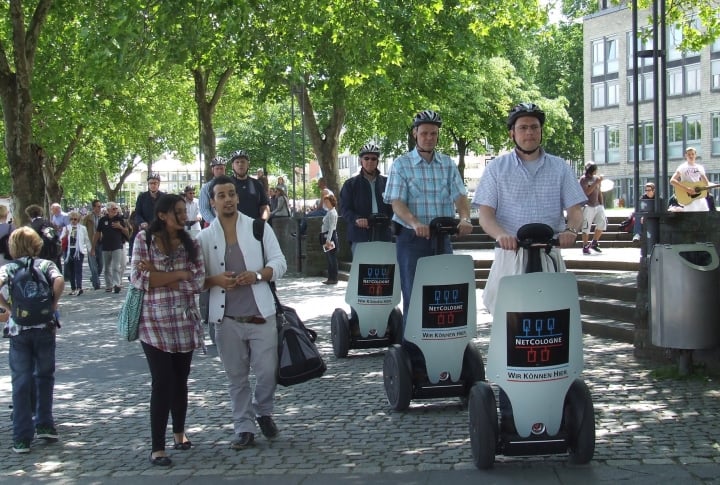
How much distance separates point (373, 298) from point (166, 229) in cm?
381

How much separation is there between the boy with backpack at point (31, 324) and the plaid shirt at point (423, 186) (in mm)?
2710

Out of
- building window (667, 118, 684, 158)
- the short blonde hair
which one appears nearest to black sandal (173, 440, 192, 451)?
the short blonde hair

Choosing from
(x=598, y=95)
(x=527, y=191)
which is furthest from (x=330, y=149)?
(x=598, y=95)

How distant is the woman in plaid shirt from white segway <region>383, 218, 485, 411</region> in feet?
5.19

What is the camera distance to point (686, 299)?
8.09 metres

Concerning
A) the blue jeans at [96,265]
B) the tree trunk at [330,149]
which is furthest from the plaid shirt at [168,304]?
the tree trunk at [330,149]

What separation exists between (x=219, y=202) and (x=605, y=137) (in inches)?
2296

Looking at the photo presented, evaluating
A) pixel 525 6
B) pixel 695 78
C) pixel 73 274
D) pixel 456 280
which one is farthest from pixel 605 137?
pixel 456 280

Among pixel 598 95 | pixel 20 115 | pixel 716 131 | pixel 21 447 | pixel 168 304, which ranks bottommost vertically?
pixel 21 447

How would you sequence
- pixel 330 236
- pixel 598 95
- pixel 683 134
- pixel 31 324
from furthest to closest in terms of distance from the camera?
pixel 598 95 < pixel 683 134 < pixel 330 236 < pixel 31 324

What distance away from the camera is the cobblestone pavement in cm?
572

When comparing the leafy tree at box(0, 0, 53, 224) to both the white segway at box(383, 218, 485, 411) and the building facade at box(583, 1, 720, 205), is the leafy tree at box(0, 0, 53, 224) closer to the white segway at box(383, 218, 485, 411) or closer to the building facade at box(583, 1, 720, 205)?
the white segway at box(383, 218, 485, 411)

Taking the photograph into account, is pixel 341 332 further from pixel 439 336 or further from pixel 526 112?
pixel 526 112

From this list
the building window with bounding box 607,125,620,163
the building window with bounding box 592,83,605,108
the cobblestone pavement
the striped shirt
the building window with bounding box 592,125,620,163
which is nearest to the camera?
the cobblestone pavement
